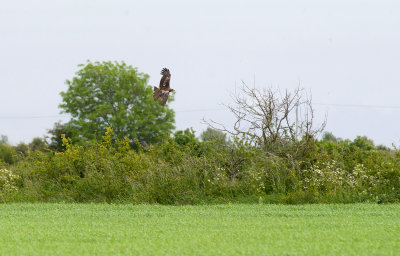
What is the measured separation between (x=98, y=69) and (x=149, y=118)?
7166mm

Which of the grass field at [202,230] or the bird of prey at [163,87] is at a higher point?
the bird of prey at [163,87]

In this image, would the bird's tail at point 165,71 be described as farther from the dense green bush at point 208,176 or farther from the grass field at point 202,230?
the grass field at point 202,230

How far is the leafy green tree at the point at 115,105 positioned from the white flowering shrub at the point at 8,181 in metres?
35.9

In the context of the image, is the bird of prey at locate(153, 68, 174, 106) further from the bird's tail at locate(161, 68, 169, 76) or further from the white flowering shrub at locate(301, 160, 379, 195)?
the white flowering shrub at locate(301, 160, 379, 195)

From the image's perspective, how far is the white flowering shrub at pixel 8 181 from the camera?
1605 centimetres

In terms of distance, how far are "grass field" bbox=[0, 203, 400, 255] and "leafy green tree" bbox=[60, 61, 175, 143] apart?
4095 cm

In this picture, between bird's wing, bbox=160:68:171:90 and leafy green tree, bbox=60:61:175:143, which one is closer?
bird's wing, bbox=160:68:171:90

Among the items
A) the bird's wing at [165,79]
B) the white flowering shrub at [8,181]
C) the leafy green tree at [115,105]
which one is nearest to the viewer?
the white flowering shrub at [8,181]

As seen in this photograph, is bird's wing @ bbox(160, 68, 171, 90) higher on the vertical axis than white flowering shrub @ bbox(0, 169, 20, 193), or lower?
higher

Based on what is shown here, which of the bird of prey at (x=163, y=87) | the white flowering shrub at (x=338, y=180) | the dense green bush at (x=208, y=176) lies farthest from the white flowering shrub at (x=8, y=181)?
the white flowering shrub at (x=338, y=180)

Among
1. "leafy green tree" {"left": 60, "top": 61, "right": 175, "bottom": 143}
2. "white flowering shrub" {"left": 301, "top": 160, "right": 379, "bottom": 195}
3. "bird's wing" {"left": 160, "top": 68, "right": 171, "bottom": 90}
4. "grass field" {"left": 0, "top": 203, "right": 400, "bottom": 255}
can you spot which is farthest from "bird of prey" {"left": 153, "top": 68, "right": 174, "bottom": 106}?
"leafy green tree" {"left": 60, "top": 61, "right": 175, "bottom": 143}

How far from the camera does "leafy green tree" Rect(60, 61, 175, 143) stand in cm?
5369

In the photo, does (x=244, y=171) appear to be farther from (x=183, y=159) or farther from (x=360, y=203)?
(x=360, y=203)

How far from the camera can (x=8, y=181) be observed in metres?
16.6
